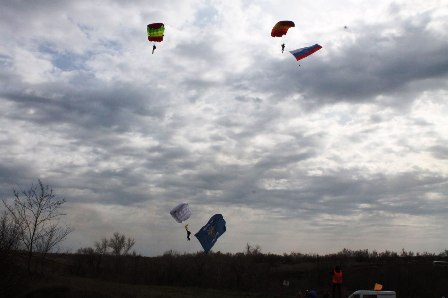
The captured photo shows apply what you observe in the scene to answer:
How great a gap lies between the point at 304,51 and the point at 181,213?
1410 cm

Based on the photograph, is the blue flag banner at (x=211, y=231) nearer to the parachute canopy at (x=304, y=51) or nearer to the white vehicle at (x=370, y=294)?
the white vehicle at (x=370, y=294)

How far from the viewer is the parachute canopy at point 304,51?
30.1 metres

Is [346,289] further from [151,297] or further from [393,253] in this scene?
[393,253]

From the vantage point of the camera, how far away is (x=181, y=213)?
112 ft

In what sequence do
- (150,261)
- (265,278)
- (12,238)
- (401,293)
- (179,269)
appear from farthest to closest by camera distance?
(150,261)
(179,269)
(265,278)
(401,293)
(12,238)

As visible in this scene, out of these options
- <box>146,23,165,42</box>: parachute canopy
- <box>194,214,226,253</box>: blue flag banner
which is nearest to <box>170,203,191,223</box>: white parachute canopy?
<box>194,214,226,253</box>: blue flag banner

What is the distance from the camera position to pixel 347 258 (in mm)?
93125

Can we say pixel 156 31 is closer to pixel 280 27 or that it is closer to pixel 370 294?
pixel 280 27

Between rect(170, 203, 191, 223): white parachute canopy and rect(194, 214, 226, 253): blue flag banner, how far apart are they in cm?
239

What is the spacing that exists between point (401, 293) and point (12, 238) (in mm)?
46396

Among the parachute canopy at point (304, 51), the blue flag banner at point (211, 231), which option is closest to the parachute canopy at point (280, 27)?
the parachute canopy at point (304, 51)

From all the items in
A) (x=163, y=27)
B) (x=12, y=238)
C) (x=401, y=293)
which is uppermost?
(x=163, y=27)

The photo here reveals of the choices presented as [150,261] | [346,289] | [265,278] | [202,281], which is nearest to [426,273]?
[346,289]

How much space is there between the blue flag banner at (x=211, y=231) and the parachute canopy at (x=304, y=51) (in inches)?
460
